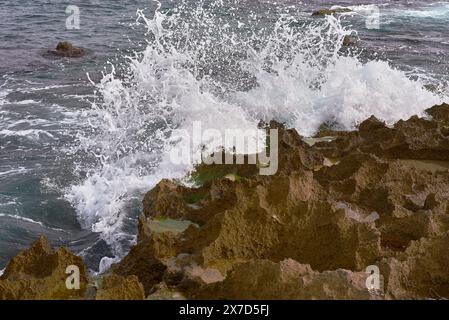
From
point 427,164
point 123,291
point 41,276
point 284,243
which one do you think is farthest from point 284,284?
point 427,164

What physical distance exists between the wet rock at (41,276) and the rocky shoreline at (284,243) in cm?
1

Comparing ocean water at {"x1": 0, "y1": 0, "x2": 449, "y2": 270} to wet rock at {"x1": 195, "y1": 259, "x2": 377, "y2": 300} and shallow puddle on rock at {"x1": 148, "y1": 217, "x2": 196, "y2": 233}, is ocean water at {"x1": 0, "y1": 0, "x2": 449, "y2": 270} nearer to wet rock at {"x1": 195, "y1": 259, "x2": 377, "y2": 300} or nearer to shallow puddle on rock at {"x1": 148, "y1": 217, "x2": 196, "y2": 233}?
shallow puddle on rock at {"x1": 148, "y1": 217, "x2": 196, "y2": 233}

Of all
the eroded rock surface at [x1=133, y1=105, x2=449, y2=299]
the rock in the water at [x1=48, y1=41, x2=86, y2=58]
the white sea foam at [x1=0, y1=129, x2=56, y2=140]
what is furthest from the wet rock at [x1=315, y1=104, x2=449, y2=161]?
the rock in the water at [x1=48, y1=41, x2=86, y2=58]

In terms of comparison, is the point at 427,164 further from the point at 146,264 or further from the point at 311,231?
the point at 146,264

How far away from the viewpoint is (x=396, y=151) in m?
8.96

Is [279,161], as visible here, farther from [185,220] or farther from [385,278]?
[385,278]

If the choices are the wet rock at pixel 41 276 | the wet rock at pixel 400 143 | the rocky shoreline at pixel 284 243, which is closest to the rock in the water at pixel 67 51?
the wet rock at pixel 400 143

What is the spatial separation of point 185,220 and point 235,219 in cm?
128

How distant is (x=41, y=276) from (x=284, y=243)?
242 centimetres

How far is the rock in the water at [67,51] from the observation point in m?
19.8

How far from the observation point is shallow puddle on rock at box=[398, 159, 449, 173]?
8.61 meters

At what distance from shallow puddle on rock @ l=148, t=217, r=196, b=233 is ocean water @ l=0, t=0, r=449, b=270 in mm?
1202

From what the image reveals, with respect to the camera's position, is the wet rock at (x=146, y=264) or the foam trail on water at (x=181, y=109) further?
the foam trail on water at (x=181, y=109)

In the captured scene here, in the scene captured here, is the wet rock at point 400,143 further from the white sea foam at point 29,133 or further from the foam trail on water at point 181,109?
the white sea foam at point 29,133
